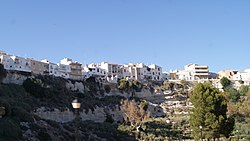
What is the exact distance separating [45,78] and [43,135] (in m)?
36.5

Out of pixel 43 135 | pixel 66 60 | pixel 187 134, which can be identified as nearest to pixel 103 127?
pixel 187 134

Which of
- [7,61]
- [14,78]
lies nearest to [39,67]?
[7,61]

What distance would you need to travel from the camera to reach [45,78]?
222ft

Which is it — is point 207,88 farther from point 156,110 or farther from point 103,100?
point 156,110

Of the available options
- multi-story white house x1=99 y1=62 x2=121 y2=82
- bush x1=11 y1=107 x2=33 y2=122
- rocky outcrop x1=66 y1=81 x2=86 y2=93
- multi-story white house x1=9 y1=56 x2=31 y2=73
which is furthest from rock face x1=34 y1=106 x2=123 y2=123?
multi-story white house x1=99 y1=62 x2=121 y2=82

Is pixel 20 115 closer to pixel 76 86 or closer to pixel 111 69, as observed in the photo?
pixel 76 86

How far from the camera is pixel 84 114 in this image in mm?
61031

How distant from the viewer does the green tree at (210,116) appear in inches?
1185

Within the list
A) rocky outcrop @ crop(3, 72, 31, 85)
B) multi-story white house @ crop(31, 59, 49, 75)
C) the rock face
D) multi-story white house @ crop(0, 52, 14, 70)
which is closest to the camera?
the rock face

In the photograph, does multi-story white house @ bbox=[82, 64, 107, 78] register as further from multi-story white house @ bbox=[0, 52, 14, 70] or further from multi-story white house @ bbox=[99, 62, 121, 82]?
multi-story white house @ bbox=[0, 52, 14, 70]

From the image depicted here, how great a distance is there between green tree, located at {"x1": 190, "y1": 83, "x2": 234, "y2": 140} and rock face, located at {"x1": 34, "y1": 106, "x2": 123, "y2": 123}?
25601mm

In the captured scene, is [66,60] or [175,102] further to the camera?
[66,60]

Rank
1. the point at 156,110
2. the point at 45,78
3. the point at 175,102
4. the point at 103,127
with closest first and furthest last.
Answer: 1. the point at 103,127
2. the point at 45,78
3. the point at 156,110
4. the point at 175,102

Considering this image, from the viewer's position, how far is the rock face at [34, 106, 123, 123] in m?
51.7
